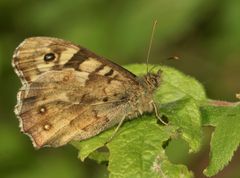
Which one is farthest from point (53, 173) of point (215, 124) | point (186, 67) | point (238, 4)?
point (215, 124)

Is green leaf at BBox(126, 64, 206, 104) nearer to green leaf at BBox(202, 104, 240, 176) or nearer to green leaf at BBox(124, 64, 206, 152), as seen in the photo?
green leaf at BBox(124, 64, 206, 152)

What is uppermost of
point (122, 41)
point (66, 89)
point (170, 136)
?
point (170, 136)

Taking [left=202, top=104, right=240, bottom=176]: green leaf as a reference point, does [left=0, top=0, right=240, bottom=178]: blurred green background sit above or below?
below

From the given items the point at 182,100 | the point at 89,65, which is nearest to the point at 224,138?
the point at 182,100

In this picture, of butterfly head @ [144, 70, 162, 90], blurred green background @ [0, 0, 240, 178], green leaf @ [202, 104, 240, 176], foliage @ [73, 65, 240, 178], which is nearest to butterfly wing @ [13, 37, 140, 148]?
butterfly head @ [144, 70, 162, 90]

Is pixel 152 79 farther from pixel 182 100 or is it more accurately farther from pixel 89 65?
pixel 89 65

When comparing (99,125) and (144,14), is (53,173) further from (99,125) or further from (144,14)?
(99,125)
